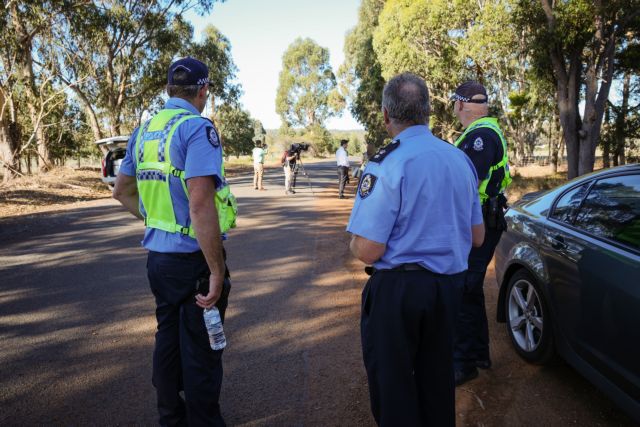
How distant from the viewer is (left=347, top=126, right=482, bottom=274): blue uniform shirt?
202 cm

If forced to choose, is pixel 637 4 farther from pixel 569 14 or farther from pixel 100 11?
pixel 100 11

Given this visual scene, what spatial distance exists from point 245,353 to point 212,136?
2.18 m

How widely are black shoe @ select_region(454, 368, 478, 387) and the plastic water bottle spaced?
1870mm

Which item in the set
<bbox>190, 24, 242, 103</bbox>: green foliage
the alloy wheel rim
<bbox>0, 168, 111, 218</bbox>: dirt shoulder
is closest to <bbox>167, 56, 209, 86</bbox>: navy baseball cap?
the alloy wheel rim

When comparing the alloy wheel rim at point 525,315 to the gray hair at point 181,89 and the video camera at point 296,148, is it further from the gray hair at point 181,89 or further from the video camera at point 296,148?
the video camera at point 296,148

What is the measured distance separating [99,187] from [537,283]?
1977 cm

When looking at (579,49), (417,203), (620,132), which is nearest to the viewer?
(417,203)

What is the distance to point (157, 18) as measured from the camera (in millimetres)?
24219

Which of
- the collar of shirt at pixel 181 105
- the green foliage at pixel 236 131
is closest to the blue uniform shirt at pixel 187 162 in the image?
the collar of shirt at pixel 181 105

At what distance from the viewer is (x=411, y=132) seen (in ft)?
6.99

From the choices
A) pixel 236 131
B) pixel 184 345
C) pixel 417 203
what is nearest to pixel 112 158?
pixel 184 345

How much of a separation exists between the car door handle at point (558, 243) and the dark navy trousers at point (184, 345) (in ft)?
7.57

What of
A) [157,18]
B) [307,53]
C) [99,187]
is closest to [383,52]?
[157,18]

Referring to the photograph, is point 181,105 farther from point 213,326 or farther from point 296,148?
point 296,148
